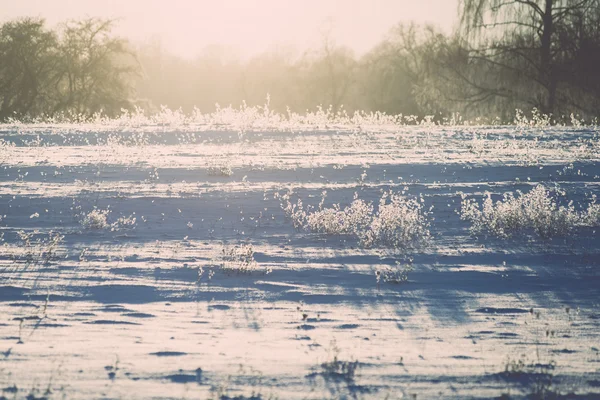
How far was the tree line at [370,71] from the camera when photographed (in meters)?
21.9

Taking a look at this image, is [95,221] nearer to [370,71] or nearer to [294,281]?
[294,281]

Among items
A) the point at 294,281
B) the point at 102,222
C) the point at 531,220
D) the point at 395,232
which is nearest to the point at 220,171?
the point at 102,222

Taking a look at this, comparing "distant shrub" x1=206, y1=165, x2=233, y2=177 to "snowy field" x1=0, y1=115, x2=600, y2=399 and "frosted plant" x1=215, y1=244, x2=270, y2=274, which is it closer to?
"snowy field" x1=0, y1=115, x2=600, y2=399

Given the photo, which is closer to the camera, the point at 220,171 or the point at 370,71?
the point at 220,171

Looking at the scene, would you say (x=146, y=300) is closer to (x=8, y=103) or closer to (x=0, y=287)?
(x=0, y=287)

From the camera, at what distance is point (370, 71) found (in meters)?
57.0

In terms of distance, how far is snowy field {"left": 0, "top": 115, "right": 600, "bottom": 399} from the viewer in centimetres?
395

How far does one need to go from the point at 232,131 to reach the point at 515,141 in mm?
8180

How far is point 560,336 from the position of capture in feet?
15.5

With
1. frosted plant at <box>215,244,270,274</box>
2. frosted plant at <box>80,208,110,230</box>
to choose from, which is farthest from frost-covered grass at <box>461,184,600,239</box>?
frosted plant at <box>80,208,110,230</box>

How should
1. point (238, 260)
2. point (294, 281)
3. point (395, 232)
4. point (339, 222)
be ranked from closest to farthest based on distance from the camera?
point (294, 281) → point (238, 260) → point (395, 232) → point (339, 222)

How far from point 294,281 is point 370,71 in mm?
52754

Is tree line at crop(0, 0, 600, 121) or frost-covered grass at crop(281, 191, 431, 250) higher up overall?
tree line at crop(0, 0, 600, 121)

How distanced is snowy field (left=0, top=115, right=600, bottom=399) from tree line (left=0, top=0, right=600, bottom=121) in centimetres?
982
